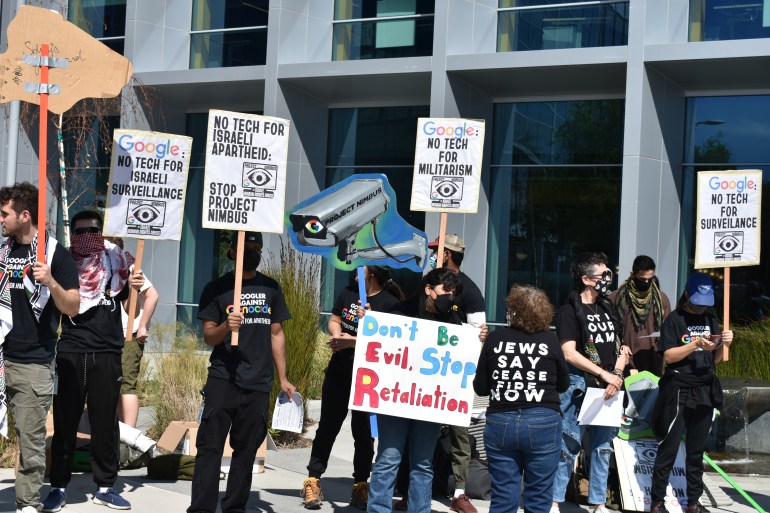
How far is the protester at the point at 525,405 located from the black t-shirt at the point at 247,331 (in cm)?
157

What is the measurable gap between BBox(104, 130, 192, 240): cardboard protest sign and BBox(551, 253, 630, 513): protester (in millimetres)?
3146

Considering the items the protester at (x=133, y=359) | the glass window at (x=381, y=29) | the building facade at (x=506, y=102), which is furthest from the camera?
the glass window at (x=381, y=29)

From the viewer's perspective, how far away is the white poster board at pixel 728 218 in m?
8.94

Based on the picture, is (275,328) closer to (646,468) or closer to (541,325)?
(541,325)

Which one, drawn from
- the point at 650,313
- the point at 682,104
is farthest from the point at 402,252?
the point at 682,104

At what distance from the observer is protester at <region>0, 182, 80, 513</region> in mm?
6977

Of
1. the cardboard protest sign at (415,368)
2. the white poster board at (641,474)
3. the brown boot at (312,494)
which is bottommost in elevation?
the brown boot at (312,494)

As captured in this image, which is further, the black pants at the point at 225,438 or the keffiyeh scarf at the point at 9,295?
the black pants at the point at 225,438

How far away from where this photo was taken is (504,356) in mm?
6582

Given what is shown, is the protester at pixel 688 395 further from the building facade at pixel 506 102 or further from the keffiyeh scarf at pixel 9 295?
the building facade at pixel 506 102

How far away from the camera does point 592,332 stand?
8.14 m

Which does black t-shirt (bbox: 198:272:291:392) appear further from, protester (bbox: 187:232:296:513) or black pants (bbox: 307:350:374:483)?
black pants (bbox: 307:350:374:483)

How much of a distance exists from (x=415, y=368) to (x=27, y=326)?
248 centimetres

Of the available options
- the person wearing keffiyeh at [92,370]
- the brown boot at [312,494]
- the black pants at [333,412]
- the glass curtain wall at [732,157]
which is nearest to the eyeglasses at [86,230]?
the person wearing keffiyeh at [92,370]
